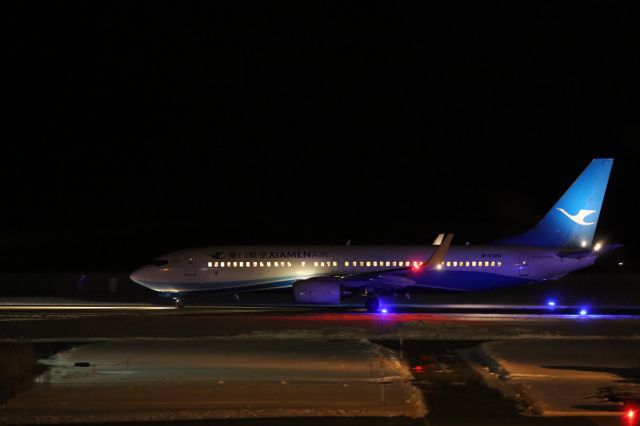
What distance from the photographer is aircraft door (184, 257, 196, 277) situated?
41.0m

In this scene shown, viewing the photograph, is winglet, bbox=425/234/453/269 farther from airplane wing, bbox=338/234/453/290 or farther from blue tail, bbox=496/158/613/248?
blue tail, bbox=496/158/613/248

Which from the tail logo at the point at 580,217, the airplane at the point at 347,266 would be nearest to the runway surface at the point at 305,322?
the airplane at the point at 347,266

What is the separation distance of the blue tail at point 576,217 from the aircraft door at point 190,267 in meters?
14.5

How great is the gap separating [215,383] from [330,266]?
2502 centimetres

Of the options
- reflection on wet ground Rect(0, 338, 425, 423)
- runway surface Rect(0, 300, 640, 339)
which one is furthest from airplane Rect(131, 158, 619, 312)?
reflection on wet ground Rect(0, 338, 425, 423)

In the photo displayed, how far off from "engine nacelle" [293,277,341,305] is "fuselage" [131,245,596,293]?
2.35 m

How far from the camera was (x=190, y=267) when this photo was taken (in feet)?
135

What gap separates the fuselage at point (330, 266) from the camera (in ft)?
134

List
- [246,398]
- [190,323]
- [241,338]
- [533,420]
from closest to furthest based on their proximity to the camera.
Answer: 1. [533,420]
2. [246,398]
3. [241,338]
4. [190,323]

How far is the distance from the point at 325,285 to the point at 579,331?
43.8ft

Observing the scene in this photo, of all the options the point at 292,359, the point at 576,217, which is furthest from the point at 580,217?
the point at 292,359

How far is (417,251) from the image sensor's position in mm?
41125

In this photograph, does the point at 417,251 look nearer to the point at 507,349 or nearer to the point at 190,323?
the point at 190,323

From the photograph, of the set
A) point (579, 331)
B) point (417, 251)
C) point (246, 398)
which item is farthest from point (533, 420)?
point (417, 251)
